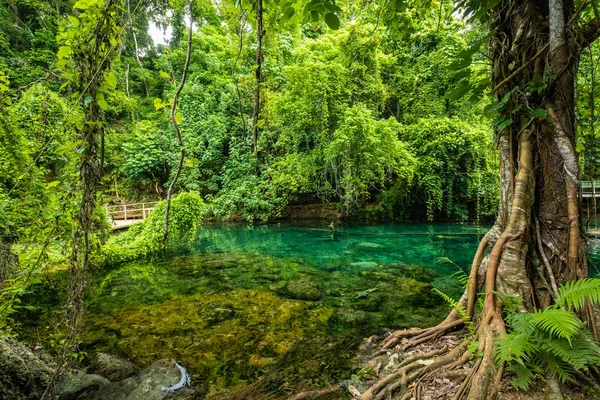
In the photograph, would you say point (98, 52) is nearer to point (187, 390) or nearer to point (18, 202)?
point (187, 390)

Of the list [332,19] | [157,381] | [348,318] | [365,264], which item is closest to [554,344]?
[332,19]

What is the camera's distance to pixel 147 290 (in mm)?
6562

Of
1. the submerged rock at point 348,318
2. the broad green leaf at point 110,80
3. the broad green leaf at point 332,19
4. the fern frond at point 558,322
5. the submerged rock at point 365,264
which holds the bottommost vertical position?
the submerged rock at point 348,318

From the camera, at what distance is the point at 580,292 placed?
187 cm

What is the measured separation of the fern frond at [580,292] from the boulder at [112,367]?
4230 mm

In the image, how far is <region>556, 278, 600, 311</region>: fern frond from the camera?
178 centimetres

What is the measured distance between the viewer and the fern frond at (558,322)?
1.74 m

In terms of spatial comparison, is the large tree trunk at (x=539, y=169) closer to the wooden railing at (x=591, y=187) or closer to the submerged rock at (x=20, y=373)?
the wooden railing at (x=591, y=187)

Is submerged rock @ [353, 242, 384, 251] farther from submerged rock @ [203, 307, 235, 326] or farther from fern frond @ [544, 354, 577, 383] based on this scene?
fern frond @ [544, 354, 577, 383]

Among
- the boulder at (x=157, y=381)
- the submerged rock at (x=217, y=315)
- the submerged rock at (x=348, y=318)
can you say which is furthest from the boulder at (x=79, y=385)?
the submerged rock at (x=348, y=318)

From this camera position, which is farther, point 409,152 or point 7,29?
point 7,29

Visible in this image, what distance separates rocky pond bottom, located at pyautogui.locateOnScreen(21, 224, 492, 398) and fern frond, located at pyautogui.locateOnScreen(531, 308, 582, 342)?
106 cm

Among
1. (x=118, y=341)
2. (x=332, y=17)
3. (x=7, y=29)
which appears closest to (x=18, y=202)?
(x=118, y=341)

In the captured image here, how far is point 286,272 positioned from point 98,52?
669 centimetres
